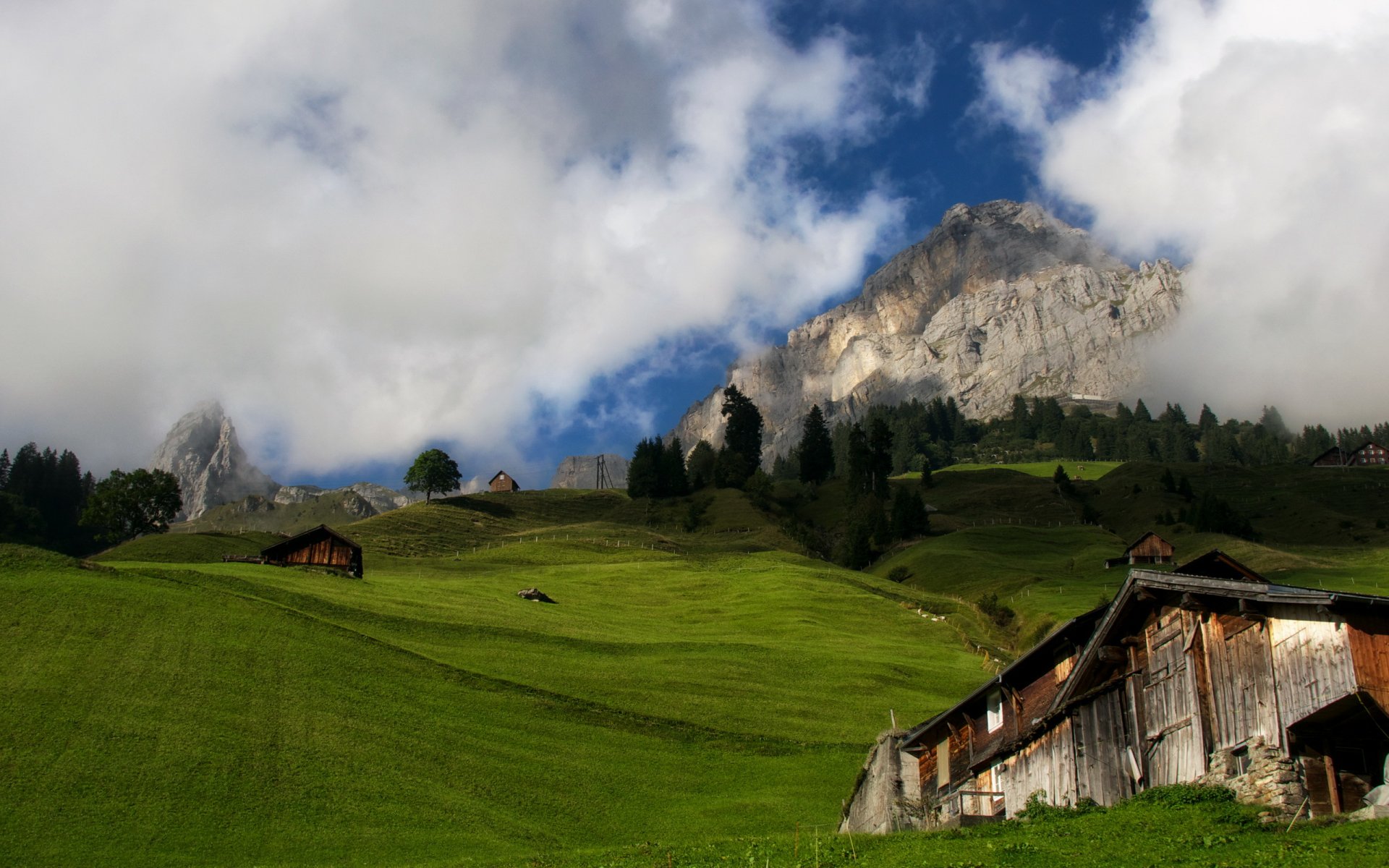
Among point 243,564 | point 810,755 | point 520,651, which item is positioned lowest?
point 810,755

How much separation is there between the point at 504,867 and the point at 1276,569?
91085 millimetres

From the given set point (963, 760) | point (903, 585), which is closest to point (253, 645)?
point (963, 760)

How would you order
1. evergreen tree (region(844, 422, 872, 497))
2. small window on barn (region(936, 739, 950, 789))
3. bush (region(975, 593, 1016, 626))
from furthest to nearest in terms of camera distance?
evergreen tree (region(844, 422, 872, 497)) → bush (region(975, 593, 1016, 626)) → small window on barn (region(936, 739, 950, 789))

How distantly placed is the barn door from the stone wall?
10132mm

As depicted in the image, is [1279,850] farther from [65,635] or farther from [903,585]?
[903,585]

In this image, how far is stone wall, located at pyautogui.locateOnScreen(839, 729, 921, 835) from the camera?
3491 cm

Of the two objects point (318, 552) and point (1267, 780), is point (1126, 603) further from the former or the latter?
point (318, 552)

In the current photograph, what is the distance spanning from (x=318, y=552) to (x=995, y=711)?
70.8m

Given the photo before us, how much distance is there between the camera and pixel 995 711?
35469 millimetres

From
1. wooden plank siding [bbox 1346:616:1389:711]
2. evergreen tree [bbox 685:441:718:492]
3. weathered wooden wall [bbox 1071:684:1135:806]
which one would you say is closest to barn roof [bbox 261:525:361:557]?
weathered wooden wall [bbox 1071:684:1135:806]

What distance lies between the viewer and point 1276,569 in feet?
312

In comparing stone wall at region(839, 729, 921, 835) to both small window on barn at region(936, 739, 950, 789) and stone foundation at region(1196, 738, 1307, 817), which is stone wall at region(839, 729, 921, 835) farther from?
stone foundation at region(1196, 738, 1307, 817)

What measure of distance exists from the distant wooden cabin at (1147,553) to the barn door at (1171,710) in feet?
287

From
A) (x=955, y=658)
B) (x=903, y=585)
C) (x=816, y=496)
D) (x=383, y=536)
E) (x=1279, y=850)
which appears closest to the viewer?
(x=1279, y=850)
